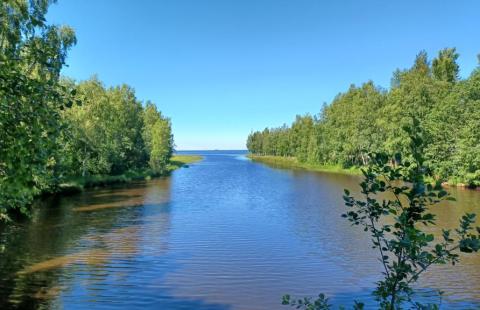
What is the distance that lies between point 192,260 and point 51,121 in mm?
14676

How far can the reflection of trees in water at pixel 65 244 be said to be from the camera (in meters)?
16.2

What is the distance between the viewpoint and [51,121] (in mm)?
7512

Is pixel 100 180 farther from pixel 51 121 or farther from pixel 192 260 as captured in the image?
pixel 51 121

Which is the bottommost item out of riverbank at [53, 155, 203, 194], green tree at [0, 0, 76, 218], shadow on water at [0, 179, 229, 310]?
shadow on water at [0, 179, 229, 310]

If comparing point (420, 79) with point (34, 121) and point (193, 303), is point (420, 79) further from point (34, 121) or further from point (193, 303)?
point (34, 121)

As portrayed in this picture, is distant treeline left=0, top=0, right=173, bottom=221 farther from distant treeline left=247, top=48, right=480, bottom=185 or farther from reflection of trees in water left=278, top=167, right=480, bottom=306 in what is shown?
reflection of trees in water left=278, top=167, right=480, bottom=306

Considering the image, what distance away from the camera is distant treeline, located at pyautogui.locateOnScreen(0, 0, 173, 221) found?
7379 mm

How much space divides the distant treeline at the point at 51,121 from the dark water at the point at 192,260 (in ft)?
12.2

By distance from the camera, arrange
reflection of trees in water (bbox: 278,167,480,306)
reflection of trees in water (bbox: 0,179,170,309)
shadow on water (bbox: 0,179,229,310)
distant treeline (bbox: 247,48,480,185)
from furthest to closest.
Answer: distant treeline (bbox: 247,48,480,185)
reflection of trees in water (bbox: 278,167,480,306)
reflection of trees in water (bbox: 0,179,170,309)
shadow on water (bbox: 0,179,229,310)

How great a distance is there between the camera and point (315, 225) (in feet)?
99.0

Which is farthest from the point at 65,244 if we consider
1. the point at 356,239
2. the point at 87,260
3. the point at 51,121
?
the point at 51,121

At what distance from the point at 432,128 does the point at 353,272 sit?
5249 cm

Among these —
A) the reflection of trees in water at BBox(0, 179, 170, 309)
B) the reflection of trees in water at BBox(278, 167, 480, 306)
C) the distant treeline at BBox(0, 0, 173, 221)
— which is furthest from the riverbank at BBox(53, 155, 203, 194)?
the reflection of trees in water at BBox(278, 167, 480, 306)

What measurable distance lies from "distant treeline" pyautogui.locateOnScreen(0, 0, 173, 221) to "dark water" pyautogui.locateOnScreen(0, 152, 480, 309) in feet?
12.2
